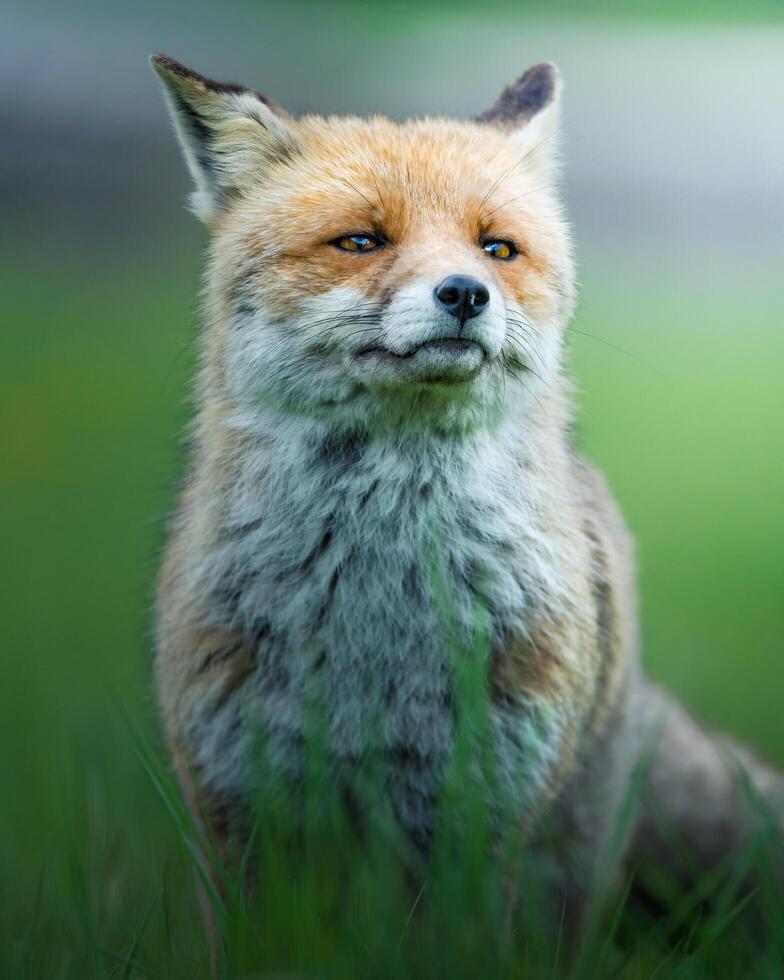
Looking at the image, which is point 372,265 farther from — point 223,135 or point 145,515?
point 145,515

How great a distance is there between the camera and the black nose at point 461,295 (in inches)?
94.1

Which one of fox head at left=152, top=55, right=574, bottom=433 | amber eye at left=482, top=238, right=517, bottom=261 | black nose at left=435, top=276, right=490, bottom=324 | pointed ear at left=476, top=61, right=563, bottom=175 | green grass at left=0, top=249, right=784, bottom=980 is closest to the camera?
black nose at left=435, top=276, right=490, bottom=324

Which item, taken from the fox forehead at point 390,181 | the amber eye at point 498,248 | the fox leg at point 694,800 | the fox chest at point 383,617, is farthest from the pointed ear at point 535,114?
the fox leg at point 694,800

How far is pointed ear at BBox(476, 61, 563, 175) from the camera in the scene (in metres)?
3.20

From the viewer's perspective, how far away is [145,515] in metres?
5.58

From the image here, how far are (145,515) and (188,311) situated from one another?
5.58ft

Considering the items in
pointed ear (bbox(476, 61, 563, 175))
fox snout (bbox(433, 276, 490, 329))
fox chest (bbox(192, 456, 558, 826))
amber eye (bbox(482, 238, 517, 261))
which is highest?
pointed ear (bbox(476, 61, 563, 175))

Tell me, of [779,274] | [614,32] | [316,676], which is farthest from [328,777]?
[779,274]

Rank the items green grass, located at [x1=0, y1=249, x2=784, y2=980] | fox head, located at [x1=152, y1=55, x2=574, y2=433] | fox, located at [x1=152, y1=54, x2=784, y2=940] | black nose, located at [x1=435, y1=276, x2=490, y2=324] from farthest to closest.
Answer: green grass, located at [x1=0, y1=249, x2=784, y2=980]
fox, located at [x1=152, y1=54, x2=784, y2=940]
fox head, located at [x1=152, y1=55, x2=574, y2=433]
black nose, located at [x1=435, y1=276, x2=490, y2=324]

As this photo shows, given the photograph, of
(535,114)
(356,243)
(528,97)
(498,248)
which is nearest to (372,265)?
(356,243)

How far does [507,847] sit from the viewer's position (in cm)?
268

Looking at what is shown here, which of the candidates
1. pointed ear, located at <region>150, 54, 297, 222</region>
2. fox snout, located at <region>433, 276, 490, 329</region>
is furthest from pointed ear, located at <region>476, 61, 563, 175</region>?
fox snout, located at <region>433, 276, 490, 329</region>

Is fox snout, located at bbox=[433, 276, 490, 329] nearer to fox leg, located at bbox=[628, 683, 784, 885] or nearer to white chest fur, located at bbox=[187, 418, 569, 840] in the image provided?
white chest fur, located at bbox=[187, 418, 569, 840]

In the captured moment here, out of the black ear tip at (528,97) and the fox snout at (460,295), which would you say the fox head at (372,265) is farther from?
the black ear tip at (528,97)
